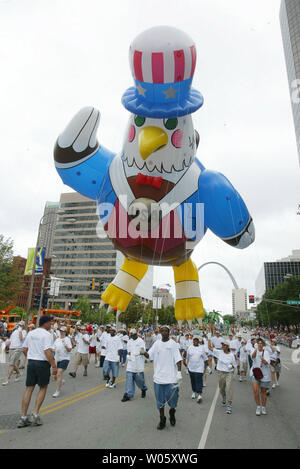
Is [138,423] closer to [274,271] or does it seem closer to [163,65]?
[163,65]

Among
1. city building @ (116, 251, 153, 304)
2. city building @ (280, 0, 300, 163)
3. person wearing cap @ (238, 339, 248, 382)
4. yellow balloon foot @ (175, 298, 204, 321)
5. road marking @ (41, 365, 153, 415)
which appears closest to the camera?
road marking @ (41, 365, 153, 415)

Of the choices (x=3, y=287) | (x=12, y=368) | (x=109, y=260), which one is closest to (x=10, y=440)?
(x=12, y=368)

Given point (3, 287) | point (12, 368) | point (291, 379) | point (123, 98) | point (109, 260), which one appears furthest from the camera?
point (109, 260)

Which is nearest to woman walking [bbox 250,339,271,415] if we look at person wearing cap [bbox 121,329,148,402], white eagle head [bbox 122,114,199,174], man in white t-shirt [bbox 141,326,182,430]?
man in white t-shirt [bbox 141,326,182,430]

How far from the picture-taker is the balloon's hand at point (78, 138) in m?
6.37

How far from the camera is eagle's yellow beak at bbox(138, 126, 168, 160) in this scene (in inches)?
221

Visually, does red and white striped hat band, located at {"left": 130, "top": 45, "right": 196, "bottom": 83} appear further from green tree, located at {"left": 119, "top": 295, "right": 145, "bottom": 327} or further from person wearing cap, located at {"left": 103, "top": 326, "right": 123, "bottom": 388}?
green tree, located at {"left": 119, "top": 295, "right": 145, "bottom": 327}

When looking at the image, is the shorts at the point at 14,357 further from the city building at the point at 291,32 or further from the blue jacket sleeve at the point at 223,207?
the city building at the point at 291,32

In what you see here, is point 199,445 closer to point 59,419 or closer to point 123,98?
point 59,419

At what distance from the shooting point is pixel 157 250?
651 cm

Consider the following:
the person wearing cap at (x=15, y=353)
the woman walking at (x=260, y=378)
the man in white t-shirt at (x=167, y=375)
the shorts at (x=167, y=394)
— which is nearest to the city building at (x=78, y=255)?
the person wearing cap at (x=15, y=353)

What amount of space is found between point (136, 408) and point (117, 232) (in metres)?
3.36

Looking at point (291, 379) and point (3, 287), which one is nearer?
point (291, 379)

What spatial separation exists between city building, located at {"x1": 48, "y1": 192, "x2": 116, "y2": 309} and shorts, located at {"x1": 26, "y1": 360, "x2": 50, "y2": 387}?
63.7 metres
